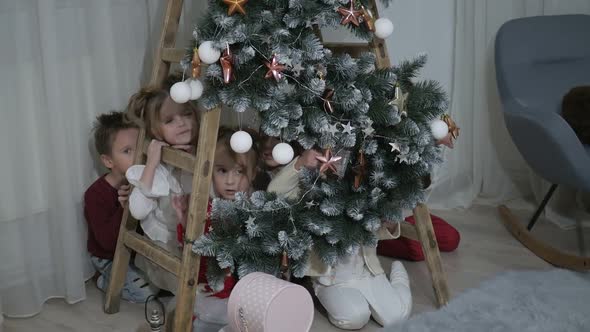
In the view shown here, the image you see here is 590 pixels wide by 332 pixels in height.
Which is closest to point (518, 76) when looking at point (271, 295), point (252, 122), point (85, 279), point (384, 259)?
point (384, 259)

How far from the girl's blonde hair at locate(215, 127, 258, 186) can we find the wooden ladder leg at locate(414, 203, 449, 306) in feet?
1.64

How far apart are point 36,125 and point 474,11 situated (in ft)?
6.23

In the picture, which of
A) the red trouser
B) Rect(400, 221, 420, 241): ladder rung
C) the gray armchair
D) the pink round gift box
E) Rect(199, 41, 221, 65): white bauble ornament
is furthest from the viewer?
the red trouser

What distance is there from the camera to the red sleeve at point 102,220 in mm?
2180

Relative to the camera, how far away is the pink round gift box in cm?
156

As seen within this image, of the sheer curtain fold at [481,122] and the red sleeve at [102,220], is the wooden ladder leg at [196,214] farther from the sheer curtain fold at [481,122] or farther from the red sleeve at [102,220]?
the sheer curtain fold at [481,122]

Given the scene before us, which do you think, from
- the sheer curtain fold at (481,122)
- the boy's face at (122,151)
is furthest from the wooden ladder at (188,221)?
the sheer curtain fold at (481,122)

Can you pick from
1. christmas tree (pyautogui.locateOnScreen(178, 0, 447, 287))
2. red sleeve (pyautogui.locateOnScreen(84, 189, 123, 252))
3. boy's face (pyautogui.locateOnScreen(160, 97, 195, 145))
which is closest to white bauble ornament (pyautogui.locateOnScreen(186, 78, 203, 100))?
christmas tree (pyautogui.locateOnScreen(178, 0, 447, 287))

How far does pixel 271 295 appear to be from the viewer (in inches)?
61.7

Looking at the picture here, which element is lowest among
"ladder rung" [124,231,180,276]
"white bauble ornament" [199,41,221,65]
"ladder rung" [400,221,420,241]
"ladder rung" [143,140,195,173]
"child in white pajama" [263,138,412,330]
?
"child in white pajama" [263,138,412,330]

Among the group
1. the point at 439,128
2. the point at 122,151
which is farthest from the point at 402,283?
the point at 122,151

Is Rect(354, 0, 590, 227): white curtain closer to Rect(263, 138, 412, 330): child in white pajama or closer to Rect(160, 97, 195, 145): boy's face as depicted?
Rect(263, 138, 412, 330): child in white pajama

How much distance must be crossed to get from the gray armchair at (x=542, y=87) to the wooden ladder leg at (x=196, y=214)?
1.17 m

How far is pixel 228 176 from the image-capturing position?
2094 millimetres
